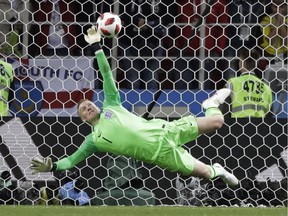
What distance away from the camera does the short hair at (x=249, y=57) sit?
40.0ft

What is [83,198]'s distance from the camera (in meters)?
11.4

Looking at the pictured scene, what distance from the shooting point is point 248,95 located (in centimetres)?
1210

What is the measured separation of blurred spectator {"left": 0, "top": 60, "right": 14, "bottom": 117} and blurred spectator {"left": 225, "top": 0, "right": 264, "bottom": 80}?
2188mm

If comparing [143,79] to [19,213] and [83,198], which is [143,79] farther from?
[19,213]

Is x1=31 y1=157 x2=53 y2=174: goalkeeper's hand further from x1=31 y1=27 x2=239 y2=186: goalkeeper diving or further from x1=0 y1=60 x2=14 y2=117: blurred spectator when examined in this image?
x1=0 y1=60 x2=14 y2=117: blurred spectator

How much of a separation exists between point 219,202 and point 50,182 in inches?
Result: 61.1

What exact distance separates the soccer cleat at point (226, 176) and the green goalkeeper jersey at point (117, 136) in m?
0.58

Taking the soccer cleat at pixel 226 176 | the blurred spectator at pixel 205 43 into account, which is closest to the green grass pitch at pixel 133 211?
the soccer cleat at pixel 226 176

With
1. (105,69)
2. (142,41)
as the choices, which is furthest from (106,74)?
(142,41)

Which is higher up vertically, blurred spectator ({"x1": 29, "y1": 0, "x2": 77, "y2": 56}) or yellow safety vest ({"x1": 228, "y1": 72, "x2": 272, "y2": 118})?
blurred spectator ({"x1": 29, "y1": 0, "x2": 77, "y2": 56})

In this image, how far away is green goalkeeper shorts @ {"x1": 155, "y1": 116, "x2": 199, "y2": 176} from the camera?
412 inches

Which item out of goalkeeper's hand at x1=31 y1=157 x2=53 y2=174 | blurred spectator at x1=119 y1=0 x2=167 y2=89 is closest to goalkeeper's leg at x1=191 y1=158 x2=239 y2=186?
goalkeeper's hand at x1=31 y1=157 x2=53 y2=174

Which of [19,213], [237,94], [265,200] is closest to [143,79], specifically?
[237,94]

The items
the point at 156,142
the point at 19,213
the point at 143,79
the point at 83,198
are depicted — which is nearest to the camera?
the point at 19,213
